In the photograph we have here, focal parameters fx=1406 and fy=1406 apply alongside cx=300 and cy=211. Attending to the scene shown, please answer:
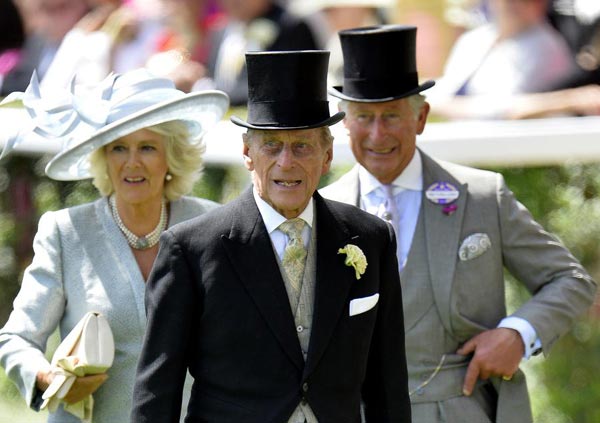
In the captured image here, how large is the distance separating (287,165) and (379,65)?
1.43m

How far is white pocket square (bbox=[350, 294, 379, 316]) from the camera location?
14.0 feet

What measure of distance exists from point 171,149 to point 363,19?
3.33m

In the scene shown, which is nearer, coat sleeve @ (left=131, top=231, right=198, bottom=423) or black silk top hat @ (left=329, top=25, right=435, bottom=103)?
coat sleeve @ (left=131, top=231, right=198, bottom=423)

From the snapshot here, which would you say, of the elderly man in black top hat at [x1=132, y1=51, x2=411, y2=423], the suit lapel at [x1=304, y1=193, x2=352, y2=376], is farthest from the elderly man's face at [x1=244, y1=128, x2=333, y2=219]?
the suit lapel at [x1=304, y1=193, x2=352, y2=376]

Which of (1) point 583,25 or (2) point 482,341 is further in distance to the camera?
(1) point 583,25

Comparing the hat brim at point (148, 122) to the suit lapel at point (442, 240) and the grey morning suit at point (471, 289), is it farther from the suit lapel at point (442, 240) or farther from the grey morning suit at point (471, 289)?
the suit lapel at point (442, 240)

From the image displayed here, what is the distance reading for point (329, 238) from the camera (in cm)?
432

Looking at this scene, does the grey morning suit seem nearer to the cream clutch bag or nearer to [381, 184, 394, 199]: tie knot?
[381, 184, 394, 199]: tie knot

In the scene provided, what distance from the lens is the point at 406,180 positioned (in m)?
5.48

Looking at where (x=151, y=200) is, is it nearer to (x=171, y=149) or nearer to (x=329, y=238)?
(x=171, y=149)

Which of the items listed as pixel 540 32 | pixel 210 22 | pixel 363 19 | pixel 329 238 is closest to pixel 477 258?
pixel 329 238

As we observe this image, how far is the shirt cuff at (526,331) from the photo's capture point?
5.30 m

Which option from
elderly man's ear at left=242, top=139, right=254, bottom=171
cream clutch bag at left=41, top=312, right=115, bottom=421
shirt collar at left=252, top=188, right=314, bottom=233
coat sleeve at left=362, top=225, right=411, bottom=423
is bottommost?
cream clutch bag at left=41, top=312, right=115, bottom=421

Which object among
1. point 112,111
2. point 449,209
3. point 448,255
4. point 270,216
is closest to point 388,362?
point 270,216
